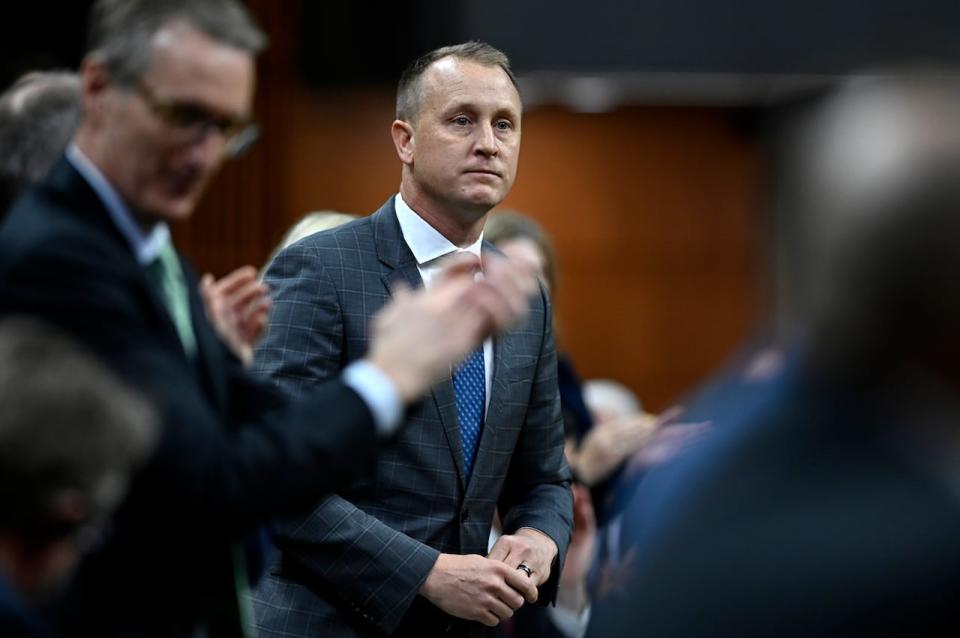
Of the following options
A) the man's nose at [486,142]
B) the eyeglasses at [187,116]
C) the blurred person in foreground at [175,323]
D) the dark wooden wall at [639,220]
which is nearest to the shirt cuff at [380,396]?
the blurred person in foreground at [175,323]

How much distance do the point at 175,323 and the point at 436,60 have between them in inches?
47.9

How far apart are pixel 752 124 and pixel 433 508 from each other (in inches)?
220

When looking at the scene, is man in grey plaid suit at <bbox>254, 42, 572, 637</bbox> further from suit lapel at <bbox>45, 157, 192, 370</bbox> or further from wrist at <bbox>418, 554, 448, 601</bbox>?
suit lapel at <bbox>45, 157, 192, 370</bbox>

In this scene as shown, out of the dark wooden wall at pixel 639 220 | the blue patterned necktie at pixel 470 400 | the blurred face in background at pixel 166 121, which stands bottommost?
the dark wooden wall at pixel 639 220

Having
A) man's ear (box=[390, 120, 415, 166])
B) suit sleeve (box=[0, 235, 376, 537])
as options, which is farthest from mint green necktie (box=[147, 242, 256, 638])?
man's ear (box=[390, 120, 415, 166])

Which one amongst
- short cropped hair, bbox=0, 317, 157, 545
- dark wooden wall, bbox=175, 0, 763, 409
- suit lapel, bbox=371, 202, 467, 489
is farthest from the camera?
dark wooden wall, bbox=175, 0, 763, 409

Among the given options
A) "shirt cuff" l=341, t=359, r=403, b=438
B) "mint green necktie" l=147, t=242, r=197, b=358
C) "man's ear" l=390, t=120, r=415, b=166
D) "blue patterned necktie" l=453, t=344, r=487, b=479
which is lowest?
"blue patterned necktie" l=453, t=344, r=487, b=479

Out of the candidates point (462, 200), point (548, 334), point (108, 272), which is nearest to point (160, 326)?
point (108, 272)

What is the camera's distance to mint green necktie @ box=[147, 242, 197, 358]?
4.91 feet

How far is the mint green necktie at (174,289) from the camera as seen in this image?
150 cm

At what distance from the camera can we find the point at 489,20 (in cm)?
660

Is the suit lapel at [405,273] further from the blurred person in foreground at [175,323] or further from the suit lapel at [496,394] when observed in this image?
the blurred person in foreground at [175,323]

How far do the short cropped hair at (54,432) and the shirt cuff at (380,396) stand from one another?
257 millimetres

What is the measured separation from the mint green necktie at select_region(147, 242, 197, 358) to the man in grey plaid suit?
71 centimetres
